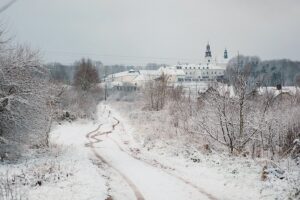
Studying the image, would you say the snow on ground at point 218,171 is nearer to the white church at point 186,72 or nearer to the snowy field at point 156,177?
the snowy field at point 156,177

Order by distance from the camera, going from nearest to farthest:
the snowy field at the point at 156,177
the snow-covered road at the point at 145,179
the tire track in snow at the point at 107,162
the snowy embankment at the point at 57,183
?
1. the snowy embankment at the point at 57,183
2. the snowy field at the point at 156,177
3. the snow-covered road at the point at 145,179
4. the tire track in snow at the point at 107,162

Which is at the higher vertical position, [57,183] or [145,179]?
[57,183]

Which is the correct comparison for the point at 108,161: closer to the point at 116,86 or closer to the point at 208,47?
the point at 116,86

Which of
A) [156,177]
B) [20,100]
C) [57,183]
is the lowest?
[156,177]

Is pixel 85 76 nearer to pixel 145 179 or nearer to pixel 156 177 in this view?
pixel 156 177

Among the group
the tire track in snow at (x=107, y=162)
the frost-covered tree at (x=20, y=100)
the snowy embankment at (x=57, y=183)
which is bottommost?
the tire track in snow at (x=107, y=162)

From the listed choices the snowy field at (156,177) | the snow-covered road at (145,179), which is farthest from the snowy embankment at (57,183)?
the snow-covered road at (145,179)

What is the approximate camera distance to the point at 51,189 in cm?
1370

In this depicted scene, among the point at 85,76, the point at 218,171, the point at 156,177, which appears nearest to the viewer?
the point at 156,177

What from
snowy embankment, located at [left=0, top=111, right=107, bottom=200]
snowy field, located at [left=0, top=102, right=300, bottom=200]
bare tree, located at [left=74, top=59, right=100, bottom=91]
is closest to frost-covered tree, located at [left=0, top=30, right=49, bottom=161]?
snowy field, located at [left=0, top=102, right=300, bottom=200]

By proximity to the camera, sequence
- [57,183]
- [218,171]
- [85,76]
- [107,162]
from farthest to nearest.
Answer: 1. [85,76]
2. [107,162]
3. [218,171]
4. [57,183]

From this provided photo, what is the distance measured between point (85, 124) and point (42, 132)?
24.7m

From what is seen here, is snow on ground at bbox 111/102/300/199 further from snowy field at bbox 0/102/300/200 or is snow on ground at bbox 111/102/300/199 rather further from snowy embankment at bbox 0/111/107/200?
snowy embankment at bbox 0/111/107/200

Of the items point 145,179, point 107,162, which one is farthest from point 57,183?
point 107,162
